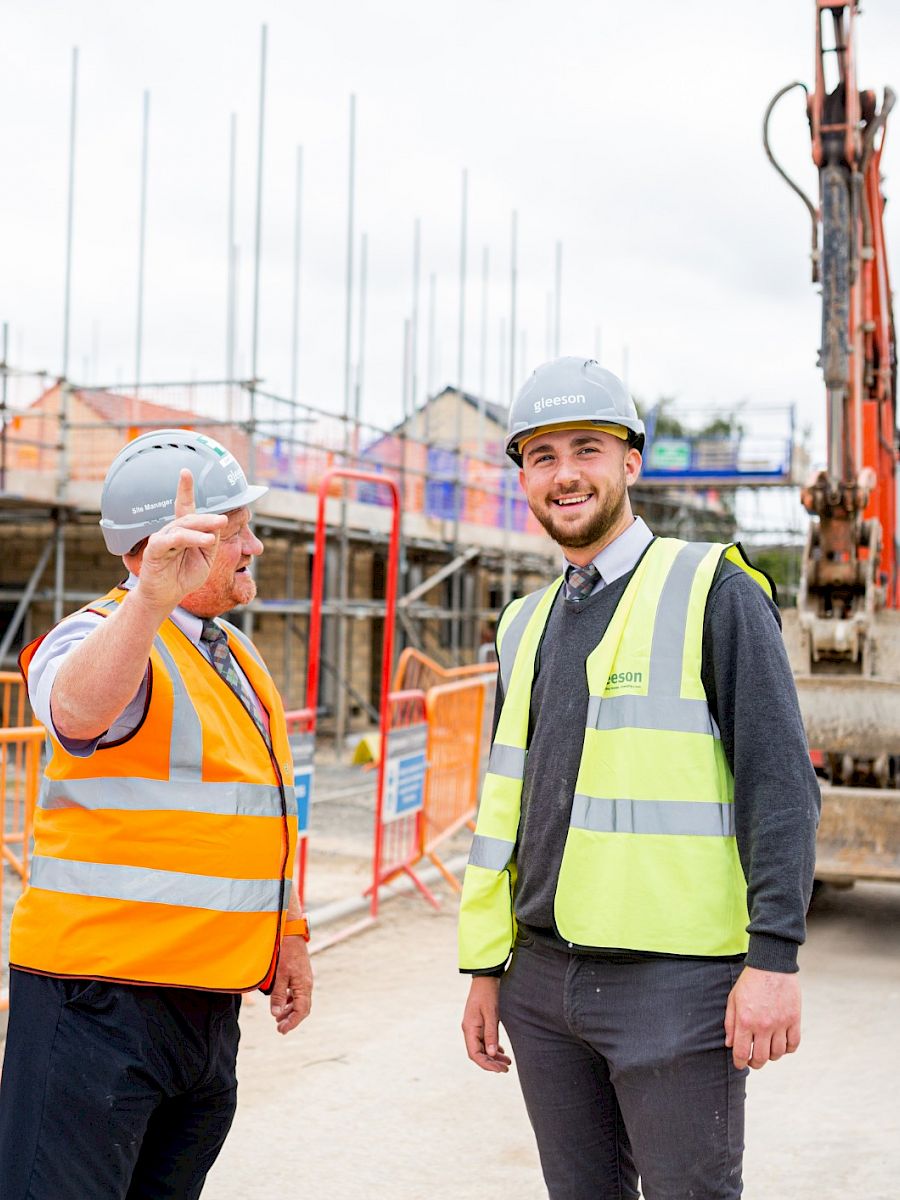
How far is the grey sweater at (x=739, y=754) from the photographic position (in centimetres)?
222

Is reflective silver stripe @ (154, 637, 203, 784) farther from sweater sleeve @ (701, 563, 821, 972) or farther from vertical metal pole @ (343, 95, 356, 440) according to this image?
vertical metal pole @ (343, 95, 356, 440)

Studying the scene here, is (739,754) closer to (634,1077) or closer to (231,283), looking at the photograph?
(634,1077)

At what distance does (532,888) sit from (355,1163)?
2.14 metres

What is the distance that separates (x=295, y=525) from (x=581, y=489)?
13034 mm

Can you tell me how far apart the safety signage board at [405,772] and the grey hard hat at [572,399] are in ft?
16.4

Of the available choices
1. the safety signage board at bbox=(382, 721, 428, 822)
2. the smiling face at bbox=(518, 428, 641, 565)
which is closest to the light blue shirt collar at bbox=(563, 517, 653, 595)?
the smiling face at bbox=(518, 428, 641, 565)

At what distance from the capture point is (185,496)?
219cm

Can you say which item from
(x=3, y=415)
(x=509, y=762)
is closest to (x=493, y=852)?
(x=509, y=762)

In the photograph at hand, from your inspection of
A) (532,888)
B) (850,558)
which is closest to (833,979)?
(850,558)

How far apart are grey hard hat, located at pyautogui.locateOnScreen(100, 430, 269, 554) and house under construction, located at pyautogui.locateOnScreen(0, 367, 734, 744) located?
10.3 metres

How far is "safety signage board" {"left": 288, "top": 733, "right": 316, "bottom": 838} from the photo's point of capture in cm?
670

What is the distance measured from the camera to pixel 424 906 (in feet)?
26.2

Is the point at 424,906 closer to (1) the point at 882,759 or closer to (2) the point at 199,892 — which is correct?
(1) the point at 882,759

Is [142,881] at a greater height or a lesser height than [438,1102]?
greater
